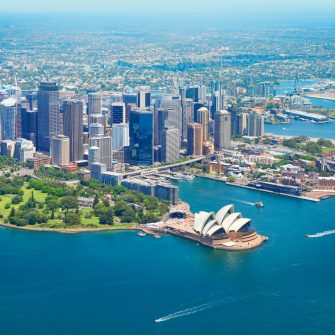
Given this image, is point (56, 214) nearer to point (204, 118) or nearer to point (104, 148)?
point (104, 148)

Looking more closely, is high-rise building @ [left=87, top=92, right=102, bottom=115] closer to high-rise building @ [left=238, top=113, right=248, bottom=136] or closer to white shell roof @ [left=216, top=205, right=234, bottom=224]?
high-rise building @ [left=238, top=113, right=248, bottom=136]

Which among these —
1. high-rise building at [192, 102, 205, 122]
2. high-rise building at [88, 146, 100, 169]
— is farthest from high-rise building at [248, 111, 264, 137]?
high-rise building at [88, 146, 100, 169]

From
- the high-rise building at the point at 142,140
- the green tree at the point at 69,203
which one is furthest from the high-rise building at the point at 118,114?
the green tree at the point at 69,203

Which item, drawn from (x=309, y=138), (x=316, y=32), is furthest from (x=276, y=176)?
(x=316, y=32)

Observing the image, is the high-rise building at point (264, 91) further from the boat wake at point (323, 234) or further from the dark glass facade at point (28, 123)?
the boat wake at point (323, 234)

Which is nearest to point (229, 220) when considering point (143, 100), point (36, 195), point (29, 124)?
point (36, 195)

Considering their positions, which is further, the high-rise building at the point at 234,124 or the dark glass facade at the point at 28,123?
the high-rise building at the point at 234,124
